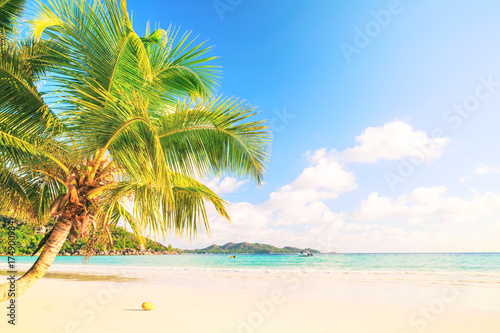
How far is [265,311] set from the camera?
304 inches

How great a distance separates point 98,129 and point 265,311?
5792 millimetres

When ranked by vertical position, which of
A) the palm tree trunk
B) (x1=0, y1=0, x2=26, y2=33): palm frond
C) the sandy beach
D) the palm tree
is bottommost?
the sandy beach

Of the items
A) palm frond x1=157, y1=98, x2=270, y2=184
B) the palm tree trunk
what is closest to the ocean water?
the palm tree trunk

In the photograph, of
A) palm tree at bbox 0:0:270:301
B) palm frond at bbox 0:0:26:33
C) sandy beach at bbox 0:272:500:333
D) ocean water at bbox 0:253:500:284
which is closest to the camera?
palm tree at bbox 0:0:270:301

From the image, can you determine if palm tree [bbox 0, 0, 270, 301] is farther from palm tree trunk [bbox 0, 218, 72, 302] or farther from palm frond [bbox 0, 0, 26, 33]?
palm frond [bbox 0, 0, 26, 33]

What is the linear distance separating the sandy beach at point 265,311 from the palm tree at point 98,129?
7.68 ft

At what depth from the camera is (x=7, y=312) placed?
6.93 m

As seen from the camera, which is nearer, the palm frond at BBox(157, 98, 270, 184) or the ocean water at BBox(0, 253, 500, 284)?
the palm frond at BBox(157, 98, 270, 184)

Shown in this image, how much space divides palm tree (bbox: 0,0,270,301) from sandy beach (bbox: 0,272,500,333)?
7.68ft

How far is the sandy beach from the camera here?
20.1ft

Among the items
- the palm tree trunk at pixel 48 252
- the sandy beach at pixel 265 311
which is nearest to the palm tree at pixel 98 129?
the palm tree trunk at pixel 48 252

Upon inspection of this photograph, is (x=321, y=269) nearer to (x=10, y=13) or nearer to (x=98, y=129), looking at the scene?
(x=98, y=129)

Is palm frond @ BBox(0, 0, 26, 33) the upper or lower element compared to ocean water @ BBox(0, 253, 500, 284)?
upper

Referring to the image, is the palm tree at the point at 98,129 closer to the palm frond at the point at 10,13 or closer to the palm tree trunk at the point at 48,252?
the palm tree trunk at the point at 48,252
